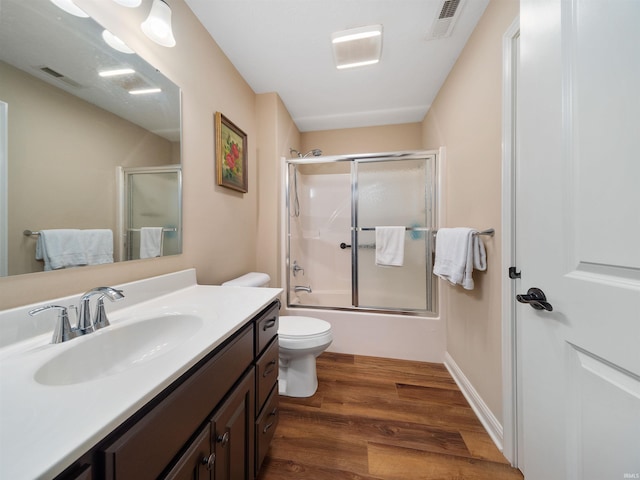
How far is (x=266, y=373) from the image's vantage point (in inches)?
39.3

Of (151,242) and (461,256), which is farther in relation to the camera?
(461,256)

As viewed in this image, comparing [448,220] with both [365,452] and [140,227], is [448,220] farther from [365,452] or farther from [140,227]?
[140,227]

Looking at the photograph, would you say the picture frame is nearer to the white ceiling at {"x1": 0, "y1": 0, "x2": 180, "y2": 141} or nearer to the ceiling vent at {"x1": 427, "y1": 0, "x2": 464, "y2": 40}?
the white ceiling at {"x1": 0, "y1": 0, "x2": 180, "y2": 141}

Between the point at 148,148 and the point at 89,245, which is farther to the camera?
the point at 148,148

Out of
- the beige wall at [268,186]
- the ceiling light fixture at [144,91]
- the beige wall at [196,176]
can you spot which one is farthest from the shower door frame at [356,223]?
the ceiling light fixture at [144,91]

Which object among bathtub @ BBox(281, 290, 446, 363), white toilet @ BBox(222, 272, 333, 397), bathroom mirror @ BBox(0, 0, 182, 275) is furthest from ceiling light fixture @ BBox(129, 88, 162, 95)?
bathtub @ BBox(281, 290, 446, 363)

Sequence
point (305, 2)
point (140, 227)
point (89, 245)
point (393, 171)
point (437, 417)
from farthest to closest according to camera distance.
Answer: point (393, 171)
point (437, 417)
point (305, 2)
point (140, 227)
point (89, 245)

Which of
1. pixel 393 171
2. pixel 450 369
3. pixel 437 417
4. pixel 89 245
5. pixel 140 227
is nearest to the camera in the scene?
pixel 89 245

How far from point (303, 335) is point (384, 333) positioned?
876 millimetres

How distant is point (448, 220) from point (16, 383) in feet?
7.27

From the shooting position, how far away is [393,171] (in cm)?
226

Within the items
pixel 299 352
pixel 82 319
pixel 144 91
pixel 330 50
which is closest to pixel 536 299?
pixel 299 352

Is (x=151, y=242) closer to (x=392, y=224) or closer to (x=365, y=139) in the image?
(x=392, y=224)

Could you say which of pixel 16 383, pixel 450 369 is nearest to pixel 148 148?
pixel 16 383
